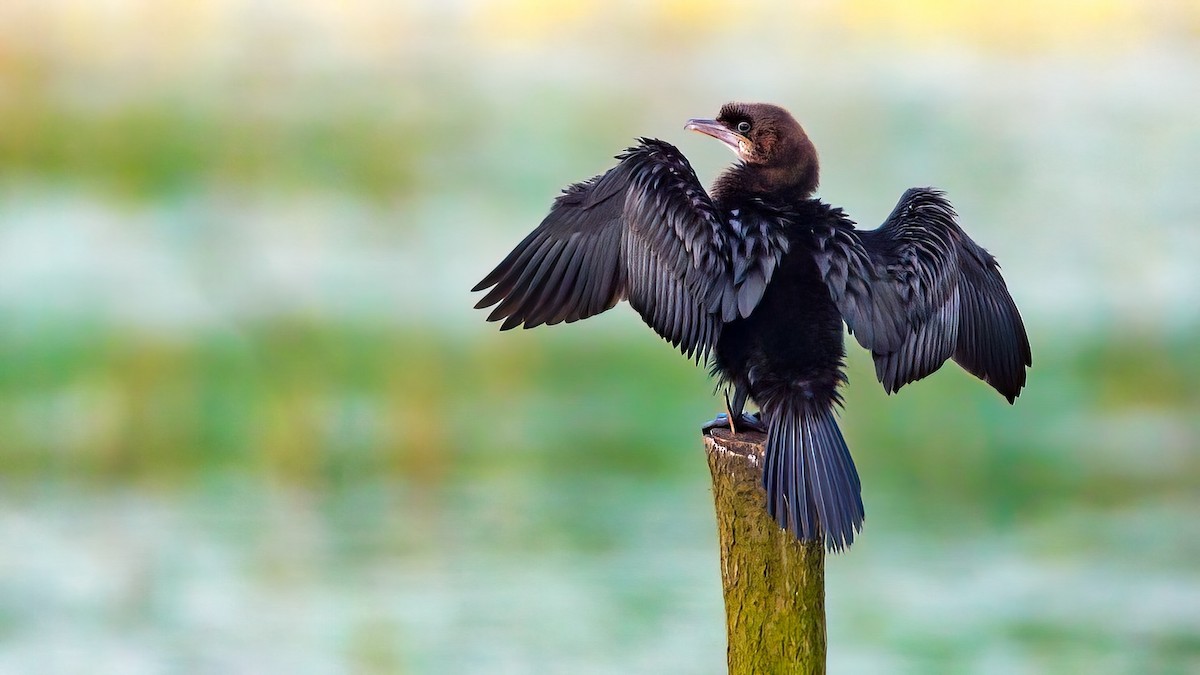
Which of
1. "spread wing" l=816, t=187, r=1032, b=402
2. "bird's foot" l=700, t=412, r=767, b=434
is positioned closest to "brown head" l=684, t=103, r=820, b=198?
"spread wing" l=816, t=187, r=1032, b=402

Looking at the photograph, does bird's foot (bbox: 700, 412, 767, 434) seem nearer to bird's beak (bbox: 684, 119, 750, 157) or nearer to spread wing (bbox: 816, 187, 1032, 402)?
spread wing (bbox: 816, 187, 1032, 402)

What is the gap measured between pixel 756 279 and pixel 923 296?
1.62 ft

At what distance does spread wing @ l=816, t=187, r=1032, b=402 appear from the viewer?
10.9 feet

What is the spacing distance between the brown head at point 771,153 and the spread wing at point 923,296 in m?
0.23

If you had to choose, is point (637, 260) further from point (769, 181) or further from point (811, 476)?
point (811, 476)

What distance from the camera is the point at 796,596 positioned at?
3.04 metres

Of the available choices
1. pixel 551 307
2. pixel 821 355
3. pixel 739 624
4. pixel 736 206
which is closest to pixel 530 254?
pixel 551 307

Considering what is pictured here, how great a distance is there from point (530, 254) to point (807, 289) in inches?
27.4

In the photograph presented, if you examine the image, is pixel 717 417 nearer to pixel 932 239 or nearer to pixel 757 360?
pixel 757 360

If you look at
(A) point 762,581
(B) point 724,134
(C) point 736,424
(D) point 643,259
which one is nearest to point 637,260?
(D) point 643,259

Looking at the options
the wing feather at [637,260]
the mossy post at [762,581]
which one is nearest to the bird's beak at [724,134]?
the wing feather at [637,260]

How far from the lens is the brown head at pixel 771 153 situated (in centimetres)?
360

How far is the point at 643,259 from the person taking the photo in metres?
3.29

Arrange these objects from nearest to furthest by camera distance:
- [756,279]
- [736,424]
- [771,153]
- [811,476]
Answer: [811,476] < [756,279] < [736,424] < [771,153]
